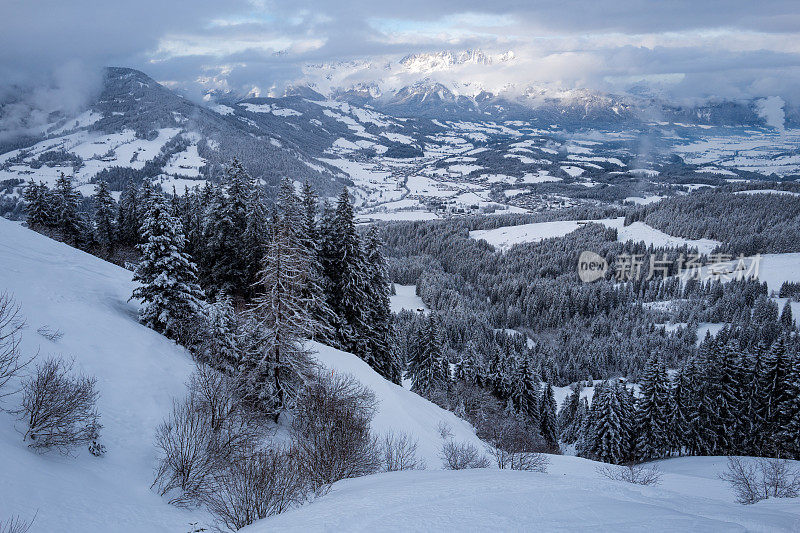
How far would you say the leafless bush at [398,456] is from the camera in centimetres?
1780

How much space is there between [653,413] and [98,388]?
2157 inches

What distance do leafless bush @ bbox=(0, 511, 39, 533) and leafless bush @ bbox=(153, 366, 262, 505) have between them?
14.9 ft

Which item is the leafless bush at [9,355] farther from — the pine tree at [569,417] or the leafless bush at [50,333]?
the pine tree at [569,417]

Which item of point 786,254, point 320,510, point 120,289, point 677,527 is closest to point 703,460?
point 677,527

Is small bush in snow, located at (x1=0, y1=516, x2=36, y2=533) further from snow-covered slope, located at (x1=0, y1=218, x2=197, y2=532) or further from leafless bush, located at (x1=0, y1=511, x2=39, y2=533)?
snow-covered slope, located at (x1=0, y1=218, x2=197, y2=532)

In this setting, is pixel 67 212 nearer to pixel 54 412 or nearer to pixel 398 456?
pixel 54 412

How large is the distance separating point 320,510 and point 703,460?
1851 inches

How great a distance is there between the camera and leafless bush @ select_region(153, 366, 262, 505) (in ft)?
43.1

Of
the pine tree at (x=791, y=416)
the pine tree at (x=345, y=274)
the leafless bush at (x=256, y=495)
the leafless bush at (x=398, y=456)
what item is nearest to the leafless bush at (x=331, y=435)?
the leafless bush at (x=398, y=456)

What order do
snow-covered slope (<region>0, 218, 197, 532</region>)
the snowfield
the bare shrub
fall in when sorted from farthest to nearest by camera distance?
the snowfield, the bare shrub, snow-covered slope (<region>0, 218, 197, 532</region>)

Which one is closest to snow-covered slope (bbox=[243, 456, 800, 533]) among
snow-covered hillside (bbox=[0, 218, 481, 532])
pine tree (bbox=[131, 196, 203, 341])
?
snow-covered hillside (bbox=[0, 218, 481, 532])

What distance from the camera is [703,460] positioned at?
4031 centimetres

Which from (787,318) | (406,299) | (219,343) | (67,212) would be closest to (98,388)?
(219,343)

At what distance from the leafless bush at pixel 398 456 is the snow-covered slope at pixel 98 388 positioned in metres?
8.34
